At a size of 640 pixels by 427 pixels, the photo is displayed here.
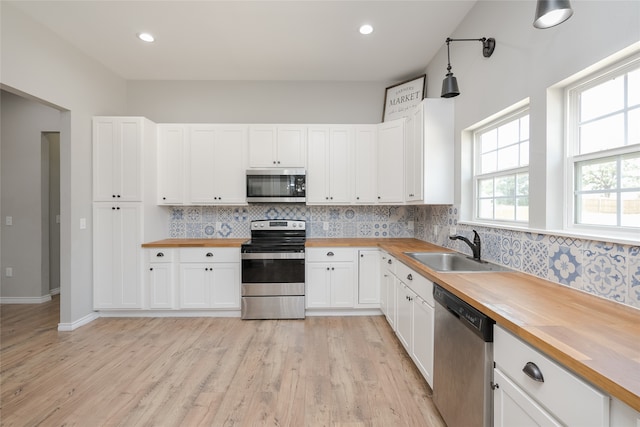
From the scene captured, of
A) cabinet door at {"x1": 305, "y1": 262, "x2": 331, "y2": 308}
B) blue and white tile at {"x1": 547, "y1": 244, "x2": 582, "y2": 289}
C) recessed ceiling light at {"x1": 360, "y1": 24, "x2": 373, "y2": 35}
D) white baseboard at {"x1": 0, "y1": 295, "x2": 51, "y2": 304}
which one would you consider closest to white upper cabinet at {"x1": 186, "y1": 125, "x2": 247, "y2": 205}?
cabinet door at {"x1": 305, "y1": 262, "x2": 331, "y2": 308}

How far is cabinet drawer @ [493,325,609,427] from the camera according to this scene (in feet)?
2.36

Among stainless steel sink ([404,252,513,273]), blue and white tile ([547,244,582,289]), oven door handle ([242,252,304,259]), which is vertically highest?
blue and white tile ([547,244,582,289])

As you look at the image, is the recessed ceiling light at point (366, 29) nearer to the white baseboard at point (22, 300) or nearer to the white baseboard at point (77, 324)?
the white baseboard at point (77, 324)

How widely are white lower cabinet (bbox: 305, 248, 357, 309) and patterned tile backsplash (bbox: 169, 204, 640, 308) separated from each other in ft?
1.77

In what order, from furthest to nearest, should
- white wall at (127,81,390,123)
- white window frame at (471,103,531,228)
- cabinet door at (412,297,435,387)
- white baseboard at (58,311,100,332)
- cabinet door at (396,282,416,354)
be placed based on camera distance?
white wall at (127,81,390,123) < white baseboard at (58,311,100,332) < cabinet door at (396,282,416,354) < white window frame at (471,103,531,228) < cabinet door at (412,297,435,387)

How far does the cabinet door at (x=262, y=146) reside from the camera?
3.35m

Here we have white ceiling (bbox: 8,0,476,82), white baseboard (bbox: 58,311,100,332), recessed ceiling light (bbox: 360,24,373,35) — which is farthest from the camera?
white baseboard (bbox: 58,311,100,332)

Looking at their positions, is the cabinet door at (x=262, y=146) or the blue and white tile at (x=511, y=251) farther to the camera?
the cabinet door at (x=262, y=146)

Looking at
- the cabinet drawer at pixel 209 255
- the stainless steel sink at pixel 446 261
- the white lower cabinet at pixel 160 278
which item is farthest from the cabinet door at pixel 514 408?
the white lower cabinet at pixel 160 278

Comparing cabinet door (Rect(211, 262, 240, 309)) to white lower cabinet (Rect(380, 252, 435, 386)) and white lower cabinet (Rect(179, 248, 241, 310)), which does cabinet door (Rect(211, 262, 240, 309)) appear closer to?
white lower cabinet (Rect(179, 248, 241, 310))

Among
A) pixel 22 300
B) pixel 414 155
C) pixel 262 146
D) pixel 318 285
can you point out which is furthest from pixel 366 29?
pixel 22 300

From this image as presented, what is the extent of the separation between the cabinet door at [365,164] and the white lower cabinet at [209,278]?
1.65m

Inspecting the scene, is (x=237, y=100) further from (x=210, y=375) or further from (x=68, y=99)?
(x=210, y=375)

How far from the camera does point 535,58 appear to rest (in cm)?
164
